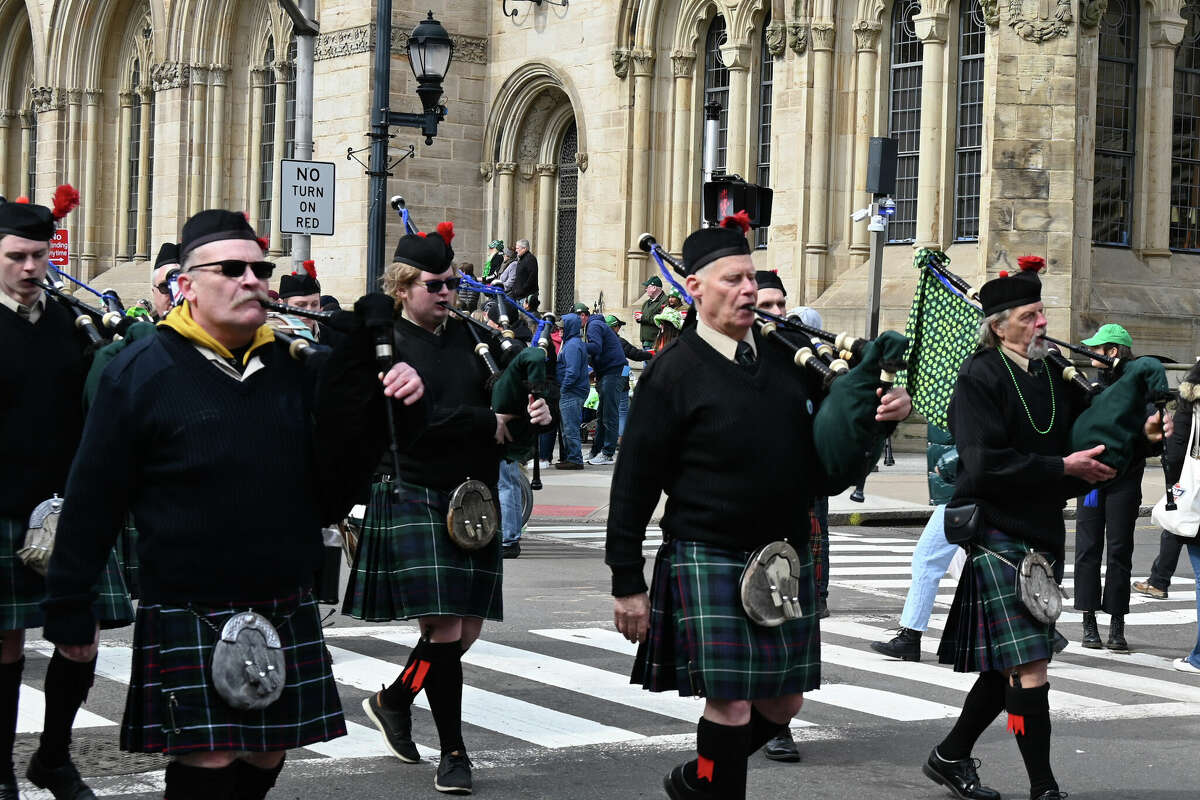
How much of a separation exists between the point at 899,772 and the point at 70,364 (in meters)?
3.60

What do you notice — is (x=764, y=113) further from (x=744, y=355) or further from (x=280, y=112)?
(x=744, y=355)

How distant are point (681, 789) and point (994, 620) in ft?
5.52

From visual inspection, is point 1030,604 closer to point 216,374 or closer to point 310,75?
point 216,374

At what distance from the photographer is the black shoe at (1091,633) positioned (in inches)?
421

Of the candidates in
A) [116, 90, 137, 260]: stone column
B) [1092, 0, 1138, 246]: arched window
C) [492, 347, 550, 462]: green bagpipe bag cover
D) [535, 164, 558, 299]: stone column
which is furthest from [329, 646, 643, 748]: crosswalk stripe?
[116, 90, 137, 260]: stone column

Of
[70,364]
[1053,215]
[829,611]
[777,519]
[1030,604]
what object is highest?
[1053,215]

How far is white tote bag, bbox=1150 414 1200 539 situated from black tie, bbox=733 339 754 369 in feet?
16.8

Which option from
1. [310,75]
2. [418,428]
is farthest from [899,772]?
[310,75]

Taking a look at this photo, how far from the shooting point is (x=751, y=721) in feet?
18.9

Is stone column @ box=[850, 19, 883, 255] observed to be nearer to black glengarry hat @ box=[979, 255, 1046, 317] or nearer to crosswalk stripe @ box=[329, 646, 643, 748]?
crosswalk stripe @ box=[329, 646, 643, 748]

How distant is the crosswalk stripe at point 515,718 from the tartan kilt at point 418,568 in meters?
0.91

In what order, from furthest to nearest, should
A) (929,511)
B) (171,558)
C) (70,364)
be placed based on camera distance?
(929,511), (70,364), (171,558)

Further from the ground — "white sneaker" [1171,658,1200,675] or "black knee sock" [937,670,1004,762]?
"black knee sock" [937,670,1004,762]

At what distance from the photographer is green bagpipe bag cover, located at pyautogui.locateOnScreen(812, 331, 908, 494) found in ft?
17.0
